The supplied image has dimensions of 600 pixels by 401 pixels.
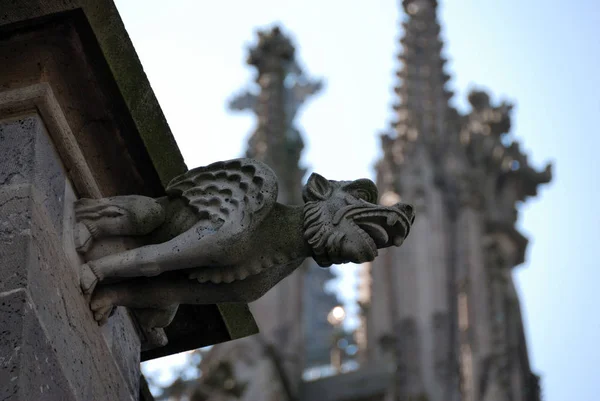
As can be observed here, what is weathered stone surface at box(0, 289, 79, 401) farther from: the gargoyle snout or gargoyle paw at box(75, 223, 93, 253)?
the gargoyle snout

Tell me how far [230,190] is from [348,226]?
409 mm

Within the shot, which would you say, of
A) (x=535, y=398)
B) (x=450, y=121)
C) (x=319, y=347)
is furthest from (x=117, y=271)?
(x=319, y=347)

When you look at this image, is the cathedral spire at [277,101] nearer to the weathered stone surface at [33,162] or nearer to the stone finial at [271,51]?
the stone finial at [271,51]

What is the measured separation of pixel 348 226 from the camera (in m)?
5.47

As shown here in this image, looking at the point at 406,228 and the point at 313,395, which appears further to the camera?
the point at 313,395

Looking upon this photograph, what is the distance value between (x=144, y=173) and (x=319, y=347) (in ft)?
96.9

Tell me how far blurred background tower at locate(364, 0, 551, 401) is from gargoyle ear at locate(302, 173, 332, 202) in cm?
1774

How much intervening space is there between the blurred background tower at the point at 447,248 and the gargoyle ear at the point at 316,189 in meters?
17.7

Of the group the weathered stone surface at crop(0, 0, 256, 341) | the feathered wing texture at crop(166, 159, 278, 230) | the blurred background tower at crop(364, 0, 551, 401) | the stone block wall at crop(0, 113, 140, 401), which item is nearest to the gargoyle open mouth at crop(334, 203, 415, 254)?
the feathered wing texture at crop(166, 159, 278, 230)

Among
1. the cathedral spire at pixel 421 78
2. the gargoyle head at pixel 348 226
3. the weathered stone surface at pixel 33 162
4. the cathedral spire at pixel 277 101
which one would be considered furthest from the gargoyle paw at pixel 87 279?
the cathedral spire at pixel 421 78

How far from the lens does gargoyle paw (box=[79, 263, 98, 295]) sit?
212 inches

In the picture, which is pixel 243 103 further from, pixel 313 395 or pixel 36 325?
pixel 36 325

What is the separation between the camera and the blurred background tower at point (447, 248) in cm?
2400

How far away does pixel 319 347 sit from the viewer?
3528 centimetres
